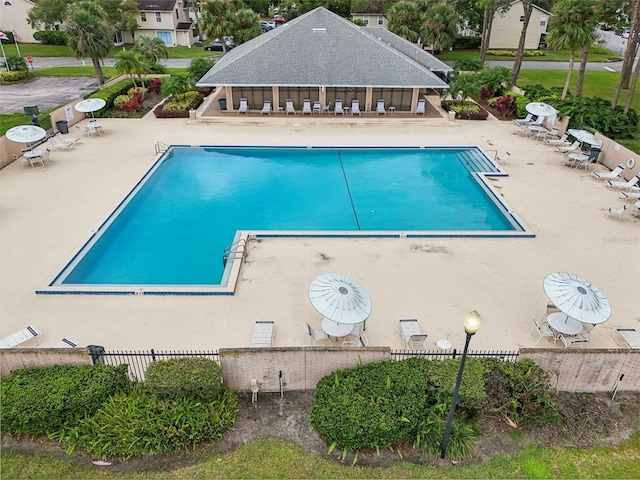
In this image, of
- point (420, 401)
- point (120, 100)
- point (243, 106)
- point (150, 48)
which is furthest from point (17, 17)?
point (420, 401)

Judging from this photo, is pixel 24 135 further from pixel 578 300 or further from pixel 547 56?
pixel 547 56

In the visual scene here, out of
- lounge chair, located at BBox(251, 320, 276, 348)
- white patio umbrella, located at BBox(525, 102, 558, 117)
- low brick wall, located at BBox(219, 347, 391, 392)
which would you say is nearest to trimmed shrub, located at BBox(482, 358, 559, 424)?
low brick wall, located at BBox(219, 347, 391, 392)

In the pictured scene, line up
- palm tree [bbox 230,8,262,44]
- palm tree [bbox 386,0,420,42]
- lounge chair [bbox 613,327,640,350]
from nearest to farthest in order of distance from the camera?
lounge chair [bbox 613,327,640,350] < palm tree [bbox 230,8,262,44] < palm tree [bbox 386,0,420,42]

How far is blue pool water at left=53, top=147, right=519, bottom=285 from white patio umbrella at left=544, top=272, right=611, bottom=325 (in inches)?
228

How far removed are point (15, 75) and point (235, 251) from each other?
114 ft

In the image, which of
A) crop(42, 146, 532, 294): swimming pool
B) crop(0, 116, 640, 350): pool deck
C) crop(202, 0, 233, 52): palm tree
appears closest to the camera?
crop(0, 116, 640, 350): pool deck

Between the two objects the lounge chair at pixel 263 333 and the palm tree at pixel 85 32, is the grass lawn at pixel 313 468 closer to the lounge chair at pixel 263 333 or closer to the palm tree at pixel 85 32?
the lounge chair at pixel 263 333

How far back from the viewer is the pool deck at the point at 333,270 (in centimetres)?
1252

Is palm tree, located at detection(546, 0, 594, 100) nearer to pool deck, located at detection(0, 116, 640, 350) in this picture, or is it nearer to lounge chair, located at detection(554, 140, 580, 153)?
lounge chair, located at detection(554, 140, 580, 153)

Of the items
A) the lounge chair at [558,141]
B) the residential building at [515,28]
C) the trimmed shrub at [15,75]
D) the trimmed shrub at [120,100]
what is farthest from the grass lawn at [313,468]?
the residential building at [515,28]

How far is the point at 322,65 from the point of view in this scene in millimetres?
30016

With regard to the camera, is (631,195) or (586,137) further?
(586,137)

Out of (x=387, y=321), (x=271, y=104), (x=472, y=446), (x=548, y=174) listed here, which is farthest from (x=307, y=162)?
(x=472, y=446)

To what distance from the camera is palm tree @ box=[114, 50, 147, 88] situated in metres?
31.3
